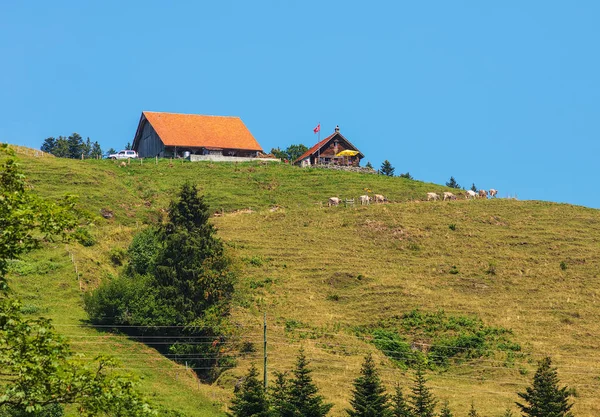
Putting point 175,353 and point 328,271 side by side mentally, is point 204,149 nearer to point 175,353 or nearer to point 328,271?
point 328,271

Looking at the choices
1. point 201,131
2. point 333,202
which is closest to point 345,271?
point 333,202

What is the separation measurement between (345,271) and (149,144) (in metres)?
56.0

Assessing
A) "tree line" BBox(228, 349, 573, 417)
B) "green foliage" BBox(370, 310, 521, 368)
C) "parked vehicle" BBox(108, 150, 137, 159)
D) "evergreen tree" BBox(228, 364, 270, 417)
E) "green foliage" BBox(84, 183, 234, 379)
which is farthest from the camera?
"parked vehicle" BBox(108, 150, 137, 159)

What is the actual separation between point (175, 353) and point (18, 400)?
41082 mm

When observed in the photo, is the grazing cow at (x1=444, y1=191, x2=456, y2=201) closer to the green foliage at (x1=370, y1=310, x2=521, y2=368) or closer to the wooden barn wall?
the wooden barn wall

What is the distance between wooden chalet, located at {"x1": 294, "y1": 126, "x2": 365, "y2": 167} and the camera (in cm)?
12475

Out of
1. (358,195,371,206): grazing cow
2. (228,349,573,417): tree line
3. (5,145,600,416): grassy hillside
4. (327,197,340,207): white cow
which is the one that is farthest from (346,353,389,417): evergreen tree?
(358,195,371,206): grazing cow

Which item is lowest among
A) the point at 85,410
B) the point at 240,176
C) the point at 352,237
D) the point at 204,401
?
the point at 204,401

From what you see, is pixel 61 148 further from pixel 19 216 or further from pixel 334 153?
pixel 19 216

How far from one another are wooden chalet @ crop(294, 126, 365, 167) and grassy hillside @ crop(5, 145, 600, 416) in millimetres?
9532

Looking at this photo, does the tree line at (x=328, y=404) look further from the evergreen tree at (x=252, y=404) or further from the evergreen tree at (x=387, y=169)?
the evergreen tree at (x=387, y=169)

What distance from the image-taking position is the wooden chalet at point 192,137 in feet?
390

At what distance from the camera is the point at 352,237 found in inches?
3391

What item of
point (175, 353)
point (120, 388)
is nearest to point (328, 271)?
point (175, 353)
